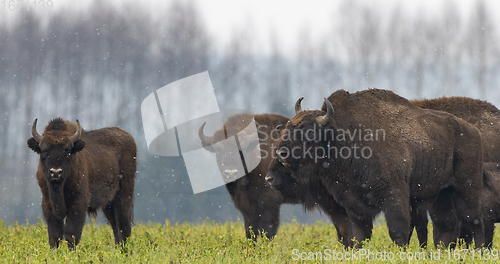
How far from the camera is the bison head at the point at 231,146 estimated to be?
8.38m

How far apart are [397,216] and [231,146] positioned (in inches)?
132

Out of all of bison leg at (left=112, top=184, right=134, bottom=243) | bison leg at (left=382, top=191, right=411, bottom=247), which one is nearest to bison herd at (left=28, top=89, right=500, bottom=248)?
bison leg at (left=382, top=191, right=411, bottom=247)

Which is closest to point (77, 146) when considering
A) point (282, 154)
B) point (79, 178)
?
point (79, 178)

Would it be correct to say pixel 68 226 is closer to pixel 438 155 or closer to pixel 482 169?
pixel 438 155

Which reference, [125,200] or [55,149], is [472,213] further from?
[55,149]

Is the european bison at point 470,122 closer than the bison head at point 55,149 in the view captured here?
No

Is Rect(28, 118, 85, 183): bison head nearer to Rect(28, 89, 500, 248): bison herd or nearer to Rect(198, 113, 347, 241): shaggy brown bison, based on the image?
Rect(28, 89, 500, 248): bison herd

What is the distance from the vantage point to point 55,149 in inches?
289

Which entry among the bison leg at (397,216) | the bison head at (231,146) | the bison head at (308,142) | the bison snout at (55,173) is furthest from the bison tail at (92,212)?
the bison leg at (397,216)

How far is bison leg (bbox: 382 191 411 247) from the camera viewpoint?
19.8 feet

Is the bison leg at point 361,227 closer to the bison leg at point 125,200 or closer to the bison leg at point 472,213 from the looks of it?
the bison leg at point 472,213

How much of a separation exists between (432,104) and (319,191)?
3215mm

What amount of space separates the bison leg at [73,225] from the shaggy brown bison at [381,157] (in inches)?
122

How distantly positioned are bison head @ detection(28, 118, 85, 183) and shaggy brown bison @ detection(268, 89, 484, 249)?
3.09 m
